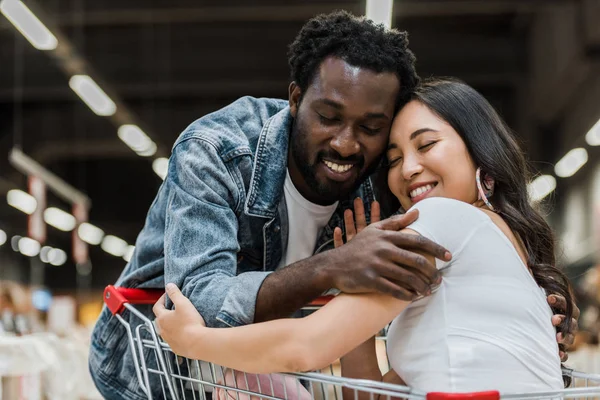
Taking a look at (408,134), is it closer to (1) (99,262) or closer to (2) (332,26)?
(2) (332,26)

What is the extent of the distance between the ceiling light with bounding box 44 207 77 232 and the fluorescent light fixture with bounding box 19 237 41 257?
794mm

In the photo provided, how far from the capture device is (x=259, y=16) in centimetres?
1013

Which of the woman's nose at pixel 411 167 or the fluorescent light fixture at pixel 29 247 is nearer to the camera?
the woman's nose at pixel 411 167

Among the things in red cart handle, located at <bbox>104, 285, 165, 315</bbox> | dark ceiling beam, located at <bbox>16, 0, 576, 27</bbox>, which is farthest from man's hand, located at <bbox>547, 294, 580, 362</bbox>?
dark ceiling beam, located at <bbox>16, 0, 576, 27</bbox>

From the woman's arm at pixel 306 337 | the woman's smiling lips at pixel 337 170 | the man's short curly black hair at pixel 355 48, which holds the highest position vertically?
the man's short curly black hair at pixel 355 48

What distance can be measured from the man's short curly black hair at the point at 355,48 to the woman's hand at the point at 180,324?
0.63 meters

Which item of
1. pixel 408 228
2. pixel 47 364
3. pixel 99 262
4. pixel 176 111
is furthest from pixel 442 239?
pixel 99 262

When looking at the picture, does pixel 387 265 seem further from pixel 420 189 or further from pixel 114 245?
pixel 114 245

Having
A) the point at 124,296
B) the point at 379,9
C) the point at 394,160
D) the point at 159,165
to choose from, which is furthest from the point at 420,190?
the point at 159,165

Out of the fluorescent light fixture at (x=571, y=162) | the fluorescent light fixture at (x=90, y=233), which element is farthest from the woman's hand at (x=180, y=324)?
the fluorescent light fixture at (x=90, y=233)

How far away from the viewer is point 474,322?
1302 mm

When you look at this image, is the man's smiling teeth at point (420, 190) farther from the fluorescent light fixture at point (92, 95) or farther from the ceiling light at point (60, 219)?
the fluorescent light fixture at point (92, 95)

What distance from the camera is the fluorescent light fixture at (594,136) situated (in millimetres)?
9372

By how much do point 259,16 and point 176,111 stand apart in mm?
3010
